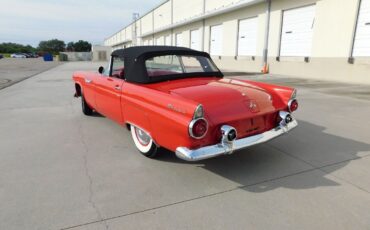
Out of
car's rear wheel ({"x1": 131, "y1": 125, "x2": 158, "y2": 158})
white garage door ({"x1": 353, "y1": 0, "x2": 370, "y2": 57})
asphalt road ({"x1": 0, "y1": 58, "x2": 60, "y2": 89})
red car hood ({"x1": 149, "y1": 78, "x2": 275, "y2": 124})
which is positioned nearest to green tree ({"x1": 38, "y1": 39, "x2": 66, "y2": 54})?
asphalt road ({"x1": 0, "y1": 58, "x2": 60, "y2": 89})

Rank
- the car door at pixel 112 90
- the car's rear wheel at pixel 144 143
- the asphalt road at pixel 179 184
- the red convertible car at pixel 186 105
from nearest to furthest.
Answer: the asphalt road at pixel 179 184
the red convertible car at pixel 186 105
the car's rear wheel at pixel 144 143
the car door at pixel 112 90

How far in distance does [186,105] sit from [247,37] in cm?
1707

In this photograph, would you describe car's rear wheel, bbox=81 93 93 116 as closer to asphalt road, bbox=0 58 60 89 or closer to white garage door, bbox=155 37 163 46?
asphalt road, bbox=0 58 60 89

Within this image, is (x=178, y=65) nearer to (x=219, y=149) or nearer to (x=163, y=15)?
(x=219, y=149)

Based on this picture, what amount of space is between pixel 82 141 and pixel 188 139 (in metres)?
2.34

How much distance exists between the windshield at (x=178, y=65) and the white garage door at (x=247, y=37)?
47.2 feet

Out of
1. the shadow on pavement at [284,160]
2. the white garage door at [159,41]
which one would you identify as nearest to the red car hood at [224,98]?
the shadow on pavement at [284,160]

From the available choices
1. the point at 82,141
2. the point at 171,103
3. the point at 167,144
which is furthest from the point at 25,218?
the point at 82,141

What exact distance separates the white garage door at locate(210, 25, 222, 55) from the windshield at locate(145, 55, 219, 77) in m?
18.3

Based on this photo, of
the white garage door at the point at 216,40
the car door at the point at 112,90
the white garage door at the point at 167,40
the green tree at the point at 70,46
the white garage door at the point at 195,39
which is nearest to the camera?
the car door at the point at 112,90

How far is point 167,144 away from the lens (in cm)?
300

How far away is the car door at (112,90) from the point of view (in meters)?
4.03

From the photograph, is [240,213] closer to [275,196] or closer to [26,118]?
[275,196]

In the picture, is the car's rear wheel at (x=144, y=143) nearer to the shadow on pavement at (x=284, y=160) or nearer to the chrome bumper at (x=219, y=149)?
the shadow on pavement at (x=284, y=160)
